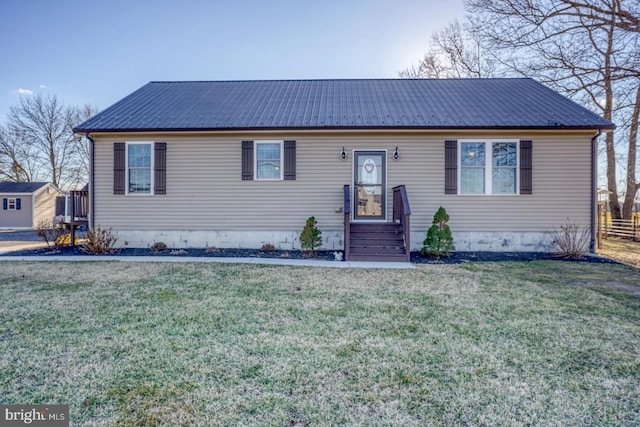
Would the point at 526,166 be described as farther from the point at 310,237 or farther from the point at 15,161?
the point at 15,161

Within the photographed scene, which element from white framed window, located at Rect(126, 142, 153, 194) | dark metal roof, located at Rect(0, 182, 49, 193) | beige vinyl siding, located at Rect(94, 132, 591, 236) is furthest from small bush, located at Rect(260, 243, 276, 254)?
dark metal roof, located at Rect(0, 182, 49, 193)

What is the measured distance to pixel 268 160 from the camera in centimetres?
895

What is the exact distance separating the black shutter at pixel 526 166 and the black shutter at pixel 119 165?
10746mm

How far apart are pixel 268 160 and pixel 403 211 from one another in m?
3.86

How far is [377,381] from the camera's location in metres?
2.41

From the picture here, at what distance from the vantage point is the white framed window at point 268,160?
29.2 feet

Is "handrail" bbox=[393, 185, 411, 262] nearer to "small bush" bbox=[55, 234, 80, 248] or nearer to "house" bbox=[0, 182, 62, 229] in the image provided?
"small bush" bbox=[55, 234, 80, 248]

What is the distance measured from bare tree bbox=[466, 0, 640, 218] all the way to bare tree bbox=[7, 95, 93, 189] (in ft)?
92.6

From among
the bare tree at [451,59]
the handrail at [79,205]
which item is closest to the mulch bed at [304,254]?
the handrail at [79,205]

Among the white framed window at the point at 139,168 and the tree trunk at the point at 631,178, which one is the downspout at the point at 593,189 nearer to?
the tree trunk at the point at 631,178

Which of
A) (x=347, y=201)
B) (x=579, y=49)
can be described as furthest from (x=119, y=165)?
(x=579, y=49)

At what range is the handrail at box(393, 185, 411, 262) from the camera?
7.49m

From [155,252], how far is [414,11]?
12.2m

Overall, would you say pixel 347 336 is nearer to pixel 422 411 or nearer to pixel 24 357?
pixel 422 411
